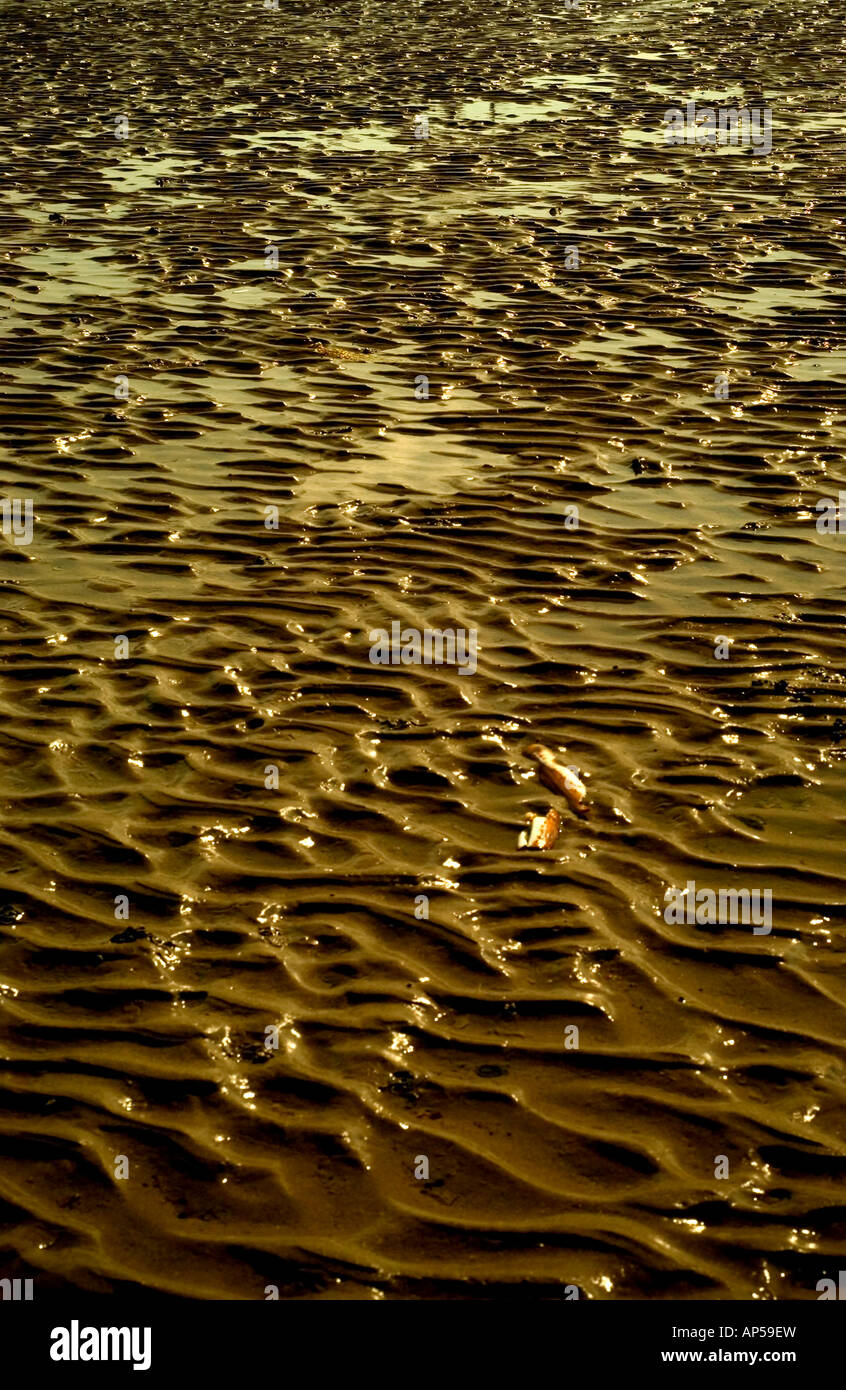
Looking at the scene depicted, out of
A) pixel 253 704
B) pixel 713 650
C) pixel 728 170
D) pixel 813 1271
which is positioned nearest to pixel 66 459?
pixel 253 704

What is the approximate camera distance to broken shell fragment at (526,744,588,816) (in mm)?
5590

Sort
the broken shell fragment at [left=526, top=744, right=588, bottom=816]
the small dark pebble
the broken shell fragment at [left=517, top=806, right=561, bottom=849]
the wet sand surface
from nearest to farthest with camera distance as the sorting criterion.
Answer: the wet sand surface
the small dark pebble
the broken shell fragment at [left=517, top=806, right=561, bottom=849]
the broken shell fragment at [left=526, top=744, right=588, bottom=816]

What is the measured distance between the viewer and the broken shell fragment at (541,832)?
5.37m

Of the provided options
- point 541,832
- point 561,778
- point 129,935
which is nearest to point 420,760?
point 561,778

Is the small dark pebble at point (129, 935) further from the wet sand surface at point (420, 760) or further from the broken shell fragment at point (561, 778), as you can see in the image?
the broken shell fragment at point (561, 778)

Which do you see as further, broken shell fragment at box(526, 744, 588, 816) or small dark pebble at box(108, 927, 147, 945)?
broken shell fragment at box(526, 744, 588, 816)

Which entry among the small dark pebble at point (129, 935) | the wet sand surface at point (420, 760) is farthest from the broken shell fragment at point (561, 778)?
the small dark pebble at point (129, 935)

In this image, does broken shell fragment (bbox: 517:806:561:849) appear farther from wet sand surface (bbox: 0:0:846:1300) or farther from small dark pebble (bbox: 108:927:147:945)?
small dark pebble (bbox: 108:927:147:945)

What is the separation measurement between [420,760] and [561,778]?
571 mm

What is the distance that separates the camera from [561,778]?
18.7 ft

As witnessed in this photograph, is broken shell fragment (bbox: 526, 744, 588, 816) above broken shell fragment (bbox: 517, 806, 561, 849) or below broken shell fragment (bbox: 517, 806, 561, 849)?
above

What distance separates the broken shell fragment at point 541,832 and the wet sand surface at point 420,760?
0.16 feet

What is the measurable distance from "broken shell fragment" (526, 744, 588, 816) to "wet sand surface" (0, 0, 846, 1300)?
93 millimetres

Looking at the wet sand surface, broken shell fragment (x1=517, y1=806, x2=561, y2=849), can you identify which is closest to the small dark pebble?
the wet sand surface
